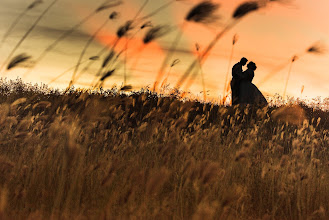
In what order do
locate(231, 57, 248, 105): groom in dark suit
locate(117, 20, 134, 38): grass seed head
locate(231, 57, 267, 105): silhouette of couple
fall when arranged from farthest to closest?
locate(231, 57, 248, 105): groom in dark suit → locate(231, 57, 267, 105): silhouette of couple → locate(117, 20, 134, 38): grass seed head

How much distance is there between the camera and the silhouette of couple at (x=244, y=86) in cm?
1049

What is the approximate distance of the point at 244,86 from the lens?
35.1 ft

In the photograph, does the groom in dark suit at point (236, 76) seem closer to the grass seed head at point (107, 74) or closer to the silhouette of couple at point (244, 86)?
the silhouette of couple at point (244, 86)

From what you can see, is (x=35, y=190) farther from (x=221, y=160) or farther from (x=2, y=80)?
(x=2, y=80)

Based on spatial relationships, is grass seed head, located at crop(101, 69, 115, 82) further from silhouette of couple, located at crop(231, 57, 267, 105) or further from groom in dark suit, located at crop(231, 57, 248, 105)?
groom in dark suit, located at crop(231, 57, 248, 105)

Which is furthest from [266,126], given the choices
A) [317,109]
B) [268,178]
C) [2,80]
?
[2,80]

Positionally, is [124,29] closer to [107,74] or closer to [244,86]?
[107,74]

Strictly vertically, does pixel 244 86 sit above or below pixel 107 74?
above

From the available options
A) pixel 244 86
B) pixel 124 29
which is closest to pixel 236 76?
pixel 244 86

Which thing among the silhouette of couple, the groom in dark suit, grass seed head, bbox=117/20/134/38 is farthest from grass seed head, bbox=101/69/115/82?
the groom in dark suit

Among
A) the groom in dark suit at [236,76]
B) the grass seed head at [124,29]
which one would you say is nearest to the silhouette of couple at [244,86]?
the groom in dark suit at [236,76]

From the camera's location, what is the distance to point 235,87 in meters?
10.9

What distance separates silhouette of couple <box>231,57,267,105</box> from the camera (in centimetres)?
1049

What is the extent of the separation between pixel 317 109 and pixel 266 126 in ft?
13.9
